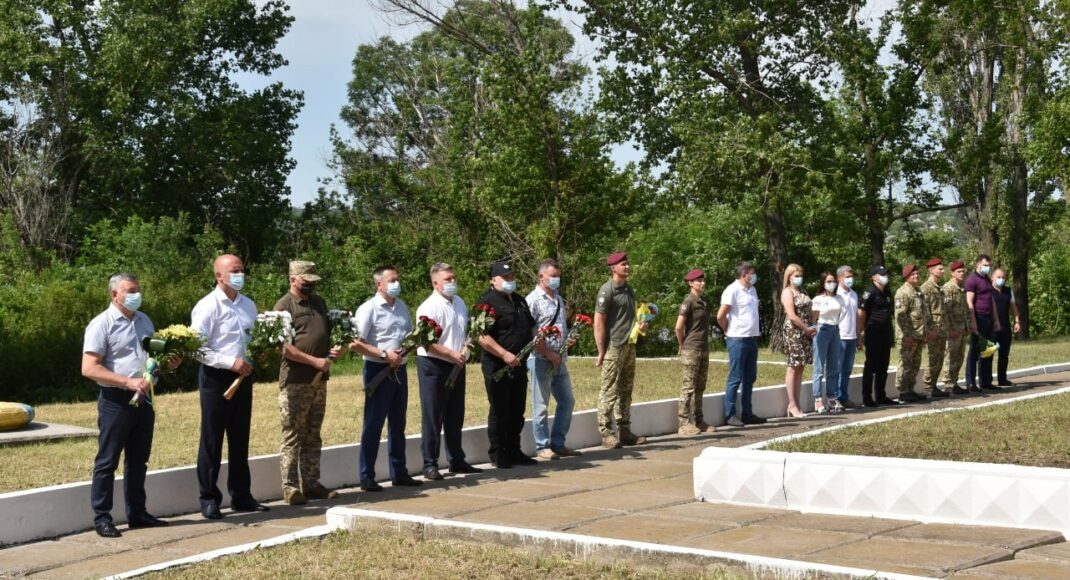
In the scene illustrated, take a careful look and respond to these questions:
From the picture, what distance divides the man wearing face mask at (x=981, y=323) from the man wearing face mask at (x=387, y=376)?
34.0 ft

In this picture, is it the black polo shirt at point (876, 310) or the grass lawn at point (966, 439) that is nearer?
the grass lawn at point (966, 439)

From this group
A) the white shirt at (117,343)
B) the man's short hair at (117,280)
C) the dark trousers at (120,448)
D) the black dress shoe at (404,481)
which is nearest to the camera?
the dark trousers at (120,448)

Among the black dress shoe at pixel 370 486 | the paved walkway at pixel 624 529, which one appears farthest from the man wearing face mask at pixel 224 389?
the black dress shoe at pixel 370 486

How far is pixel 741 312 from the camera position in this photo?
15.1m

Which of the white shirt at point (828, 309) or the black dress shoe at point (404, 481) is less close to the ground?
the white shirt at point (828, 309)

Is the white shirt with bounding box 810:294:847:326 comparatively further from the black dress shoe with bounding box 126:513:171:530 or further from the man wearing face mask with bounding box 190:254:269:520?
the black dress shoe with bounding box 126:513:171:530

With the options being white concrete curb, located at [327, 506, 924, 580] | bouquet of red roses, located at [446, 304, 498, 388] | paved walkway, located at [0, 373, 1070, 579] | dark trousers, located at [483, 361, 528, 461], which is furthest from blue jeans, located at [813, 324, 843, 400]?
white concrete curb, located at [327, 506, 924, 580]

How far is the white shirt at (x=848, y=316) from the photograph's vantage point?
1659 centimetres

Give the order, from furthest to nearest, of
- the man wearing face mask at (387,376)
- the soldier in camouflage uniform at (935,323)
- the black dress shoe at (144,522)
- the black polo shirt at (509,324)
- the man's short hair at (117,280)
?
the soldier in camouflage uniform at (935,323), the black polo shirt at (509,324), the man wearing face mask at (387,376), the man's short hair at (117,280), the black dress shoe at (144,522)

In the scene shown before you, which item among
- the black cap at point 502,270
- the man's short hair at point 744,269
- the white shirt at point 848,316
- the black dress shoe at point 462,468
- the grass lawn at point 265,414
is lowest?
the black dress shoe at point 462,468

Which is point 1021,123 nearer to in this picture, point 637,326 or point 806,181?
point 806,181

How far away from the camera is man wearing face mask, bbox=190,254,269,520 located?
995 centimetres

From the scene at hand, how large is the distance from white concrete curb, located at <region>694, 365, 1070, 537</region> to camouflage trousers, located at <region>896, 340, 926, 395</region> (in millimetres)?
7824

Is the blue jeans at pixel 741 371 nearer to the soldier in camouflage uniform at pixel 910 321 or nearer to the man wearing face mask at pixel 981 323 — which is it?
the soldier in camouflage uniform at pixel 910 321
